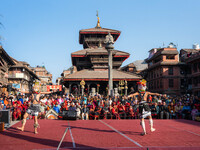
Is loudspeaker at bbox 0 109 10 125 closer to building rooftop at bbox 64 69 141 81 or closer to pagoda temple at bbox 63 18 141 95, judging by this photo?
pagoda temple at bbox 63 18 141 95

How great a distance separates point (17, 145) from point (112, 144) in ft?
9.31

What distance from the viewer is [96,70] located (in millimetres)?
42875

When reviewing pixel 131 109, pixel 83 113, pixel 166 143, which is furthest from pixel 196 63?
pixel 166 143

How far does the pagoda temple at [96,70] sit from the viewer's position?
38688 mm

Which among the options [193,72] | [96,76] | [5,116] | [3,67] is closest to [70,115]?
[5,116]

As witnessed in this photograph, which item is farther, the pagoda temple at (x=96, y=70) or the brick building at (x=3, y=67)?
the pagoda temple at (x=96, y=70)

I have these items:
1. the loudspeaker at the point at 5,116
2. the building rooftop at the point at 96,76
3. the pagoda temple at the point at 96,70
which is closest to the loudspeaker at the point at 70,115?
the loudspeaker at the point at 5,116

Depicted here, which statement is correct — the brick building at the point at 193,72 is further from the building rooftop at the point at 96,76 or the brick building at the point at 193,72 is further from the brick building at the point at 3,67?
the brick building at the point at 3,67

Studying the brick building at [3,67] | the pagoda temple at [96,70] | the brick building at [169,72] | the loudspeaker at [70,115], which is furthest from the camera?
the brick building at [169,72]

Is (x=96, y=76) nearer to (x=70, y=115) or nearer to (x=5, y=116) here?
(x=70, y=115)

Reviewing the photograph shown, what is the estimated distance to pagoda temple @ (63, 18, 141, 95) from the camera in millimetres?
38688

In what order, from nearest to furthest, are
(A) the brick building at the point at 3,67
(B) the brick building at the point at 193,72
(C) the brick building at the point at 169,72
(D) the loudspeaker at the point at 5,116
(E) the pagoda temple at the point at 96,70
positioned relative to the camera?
(D) the loudspeaker at the point at 5,116
(A) the brick building at the point at 3,67
(E) the pagoda temple at the point at 96,70
(B) the brick building at the point at 193,72
(C) the brick building at the point at 169,72

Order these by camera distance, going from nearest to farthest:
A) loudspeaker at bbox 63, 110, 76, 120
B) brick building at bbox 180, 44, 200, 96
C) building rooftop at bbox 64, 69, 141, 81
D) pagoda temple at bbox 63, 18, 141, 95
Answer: loudspeaker at bbox 63, 110, 76, 120 < building rooftop at bbox 64, 69, 141, 81 < pagoda temple at bbox 63, 18, 141, 95 < brick building at bbox 180, 44, 200, 96

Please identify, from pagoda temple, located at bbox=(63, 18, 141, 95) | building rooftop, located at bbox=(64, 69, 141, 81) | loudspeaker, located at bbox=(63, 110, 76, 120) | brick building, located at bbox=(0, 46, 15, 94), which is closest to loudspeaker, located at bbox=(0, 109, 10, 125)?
loudspeaker, located at bbox=(63, 110, 76, 120)
